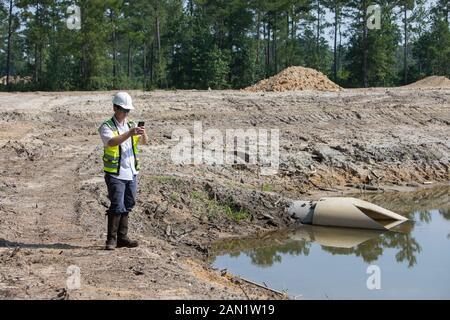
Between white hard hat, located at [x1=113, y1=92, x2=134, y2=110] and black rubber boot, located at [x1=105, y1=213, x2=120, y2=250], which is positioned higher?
white hard hat, located at [x1=113, y1=92, x2=134, y2=110]

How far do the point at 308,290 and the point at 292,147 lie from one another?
8917mm

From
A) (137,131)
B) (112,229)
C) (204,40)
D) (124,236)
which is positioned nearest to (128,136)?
(137,131)

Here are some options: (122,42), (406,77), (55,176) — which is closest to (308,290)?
(55,176)

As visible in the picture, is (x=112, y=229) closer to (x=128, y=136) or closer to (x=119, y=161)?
(x=119, y=161)

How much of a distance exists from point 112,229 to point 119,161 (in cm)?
84

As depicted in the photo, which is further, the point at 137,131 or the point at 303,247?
the point at 303,247

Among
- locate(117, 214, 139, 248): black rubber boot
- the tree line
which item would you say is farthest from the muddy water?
the tree line

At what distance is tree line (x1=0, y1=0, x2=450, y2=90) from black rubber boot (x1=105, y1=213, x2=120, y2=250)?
28158 millimetres

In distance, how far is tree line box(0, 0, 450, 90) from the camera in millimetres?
35094

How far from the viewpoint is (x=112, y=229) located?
7383 millimetres

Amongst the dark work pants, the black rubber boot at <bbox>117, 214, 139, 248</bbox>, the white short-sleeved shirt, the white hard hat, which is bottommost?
the black rubber boot at <bbox>117, 214, 139, 248</bbox>

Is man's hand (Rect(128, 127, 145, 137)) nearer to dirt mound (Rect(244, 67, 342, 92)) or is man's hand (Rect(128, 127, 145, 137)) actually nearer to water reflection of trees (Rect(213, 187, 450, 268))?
water reflection of trees (Rect(213, 187, 450, 268))

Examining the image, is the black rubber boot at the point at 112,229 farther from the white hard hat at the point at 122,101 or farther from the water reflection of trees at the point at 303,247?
the water reflection of trees at the point at 303,247

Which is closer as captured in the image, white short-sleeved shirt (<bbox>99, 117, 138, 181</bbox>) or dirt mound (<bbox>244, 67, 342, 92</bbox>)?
white short-sleeved shirt (<bbox>99, 117, 138, 181</bbox>)
